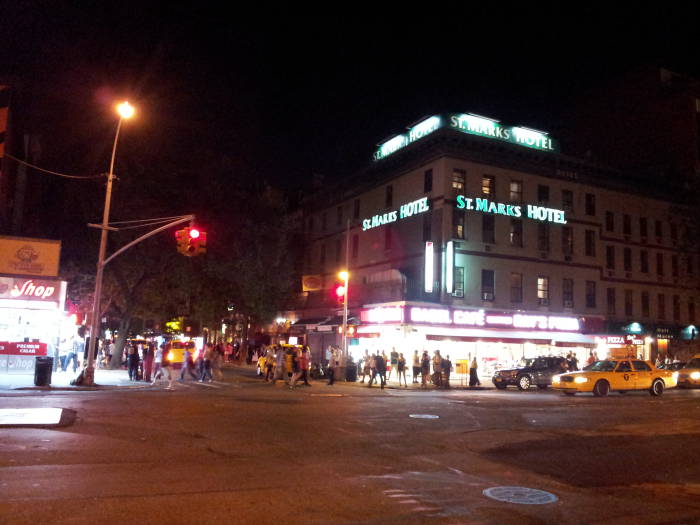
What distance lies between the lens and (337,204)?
47.8m

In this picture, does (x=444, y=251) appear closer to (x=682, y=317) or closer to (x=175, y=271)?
(x=175, y=271)

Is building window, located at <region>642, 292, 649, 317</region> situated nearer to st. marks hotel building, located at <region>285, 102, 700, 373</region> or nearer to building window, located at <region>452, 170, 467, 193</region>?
st. marks hotel building, located at <region>285, 102, 700, 373</region>

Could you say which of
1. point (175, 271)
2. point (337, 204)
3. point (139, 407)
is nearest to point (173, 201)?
point (175, 271)

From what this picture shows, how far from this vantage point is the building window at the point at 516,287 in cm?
3828

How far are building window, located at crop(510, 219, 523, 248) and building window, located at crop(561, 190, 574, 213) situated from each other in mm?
3971

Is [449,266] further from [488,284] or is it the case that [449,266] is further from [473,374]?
[473,374]

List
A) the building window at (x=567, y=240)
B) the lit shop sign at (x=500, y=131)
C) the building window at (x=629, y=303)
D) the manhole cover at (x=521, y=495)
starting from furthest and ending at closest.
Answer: the building window at (x=629, y=303), the building window at (x=567, y=240), the lit shop sign at (x=500, y=131), the manhole cover at (x=521, y=495)

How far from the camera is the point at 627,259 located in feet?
142

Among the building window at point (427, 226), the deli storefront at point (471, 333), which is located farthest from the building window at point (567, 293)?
the building window at point (427, 226)

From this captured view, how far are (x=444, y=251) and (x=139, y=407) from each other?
2251cm

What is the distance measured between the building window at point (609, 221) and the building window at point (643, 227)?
2.88 m

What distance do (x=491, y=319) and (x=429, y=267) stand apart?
200 inches

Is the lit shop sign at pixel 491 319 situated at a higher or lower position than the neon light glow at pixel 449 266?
lower

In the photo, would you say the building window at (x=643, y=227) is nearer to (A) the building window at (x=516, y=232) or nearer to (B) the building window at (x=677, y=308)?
(B) the building window at (x=677, y=308)
